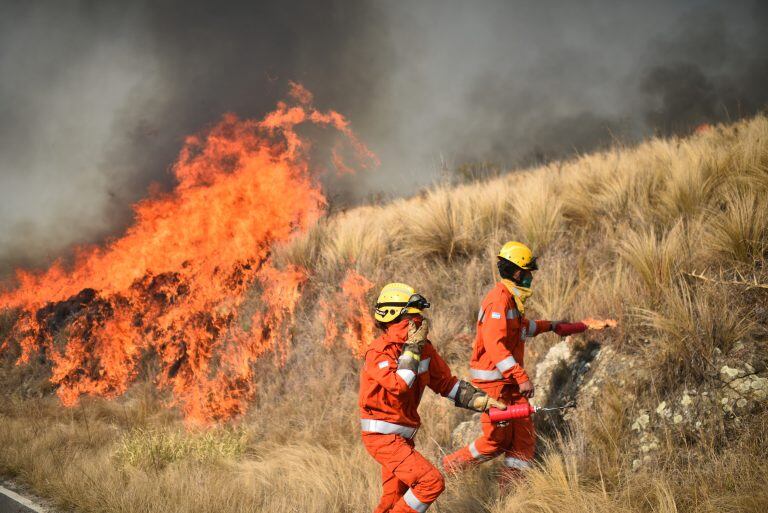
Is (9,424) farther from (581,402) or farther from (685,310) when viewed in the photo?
(685,310)

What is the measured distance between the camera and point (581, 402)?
397 centimetres

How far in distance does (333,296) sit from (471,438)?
10.8 feet

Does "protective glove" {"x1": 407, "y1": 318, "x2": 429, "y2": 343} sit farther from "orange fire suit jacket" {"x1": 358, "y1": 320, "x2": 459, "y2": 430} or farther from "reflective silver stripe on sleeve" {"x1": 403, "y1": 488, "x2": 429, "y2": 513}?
"reflective silver stripe on sleeve" {"x1": 403, "y1": 488, "x2": 429, "y2": 513}

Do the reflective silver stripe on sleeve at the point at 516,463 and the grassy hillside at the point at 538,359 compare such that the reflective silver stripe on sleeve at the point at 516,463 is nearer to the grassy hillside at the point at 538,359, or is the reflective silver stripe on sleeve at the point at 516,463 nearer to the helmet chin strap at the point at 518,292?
the grassy hillside at the point at 538,359

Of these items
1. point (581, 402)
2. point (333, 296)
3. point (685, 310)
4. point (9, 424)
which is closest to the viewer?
point (685, 310)

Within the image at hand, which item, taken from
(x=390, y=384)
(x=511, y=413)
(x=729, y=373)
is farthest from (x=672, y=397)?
(x=390, y=384)

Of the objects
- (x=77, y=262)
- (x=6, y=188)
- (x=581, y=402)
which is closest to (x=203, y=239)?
(x=77, y=262)

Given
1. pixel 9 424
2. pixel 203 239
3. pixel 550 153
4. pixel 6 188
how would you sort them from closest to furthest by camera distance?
pixel 9 424, pixel 203 239, pixel 6 188, pixel 550 153

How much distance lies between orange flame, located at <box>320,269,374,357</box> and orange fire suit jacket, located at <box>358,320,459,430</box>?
3.10 m

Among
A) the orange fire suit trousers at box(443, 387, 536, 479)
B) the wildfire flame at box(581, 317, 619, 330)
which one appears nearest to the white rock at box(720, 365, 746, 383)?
the wildfire flame at box(581, 317, 619, 330)

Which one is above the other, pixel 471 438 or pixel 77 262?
pixel 77 262

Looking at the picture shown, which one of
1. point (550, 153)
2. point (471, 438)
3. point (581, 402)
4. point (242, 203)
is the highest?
point (550, 153)

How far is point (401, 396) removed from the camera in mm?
3066

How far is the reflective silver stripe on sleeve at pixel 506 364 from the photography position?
351 centimetres
